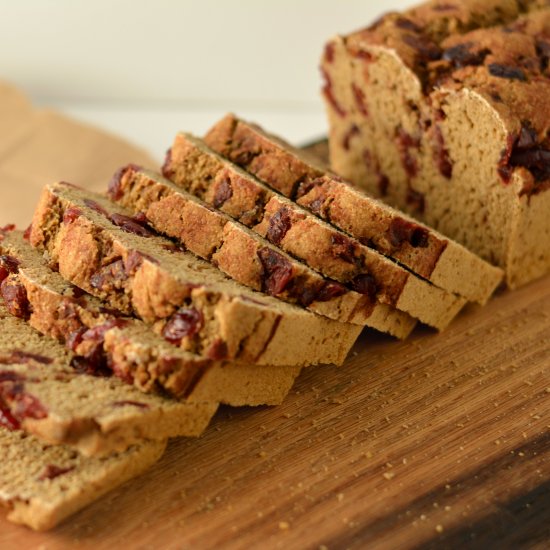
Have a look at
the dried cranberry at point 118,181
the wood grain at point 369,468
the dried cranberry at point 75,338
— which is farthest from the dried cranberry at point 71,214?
the wood grain at point 369,468

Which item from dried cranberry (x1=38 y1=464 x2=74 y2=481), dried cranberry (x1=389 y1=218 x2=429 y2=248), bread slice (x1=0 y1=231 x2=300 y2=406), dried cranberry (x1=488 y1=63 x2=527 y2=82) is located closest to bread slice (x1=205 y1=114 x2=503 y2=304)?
dried cranberry (x1=389 y1=218 x2=429 y2=248)

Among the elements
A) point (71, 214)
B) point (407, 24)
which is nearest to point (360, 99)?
point (407, 24)

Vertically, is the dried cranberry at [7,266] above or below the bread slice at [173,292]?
below

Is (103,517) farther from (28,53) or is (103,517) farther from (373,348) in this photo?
(28,53)

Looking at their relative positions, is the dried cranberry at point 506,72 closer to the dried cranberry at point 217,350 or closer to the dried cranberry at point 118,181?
the dried cranberry at point 118,181

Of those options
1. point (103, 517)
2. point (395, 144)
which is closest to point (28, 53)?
point (395, 144)
